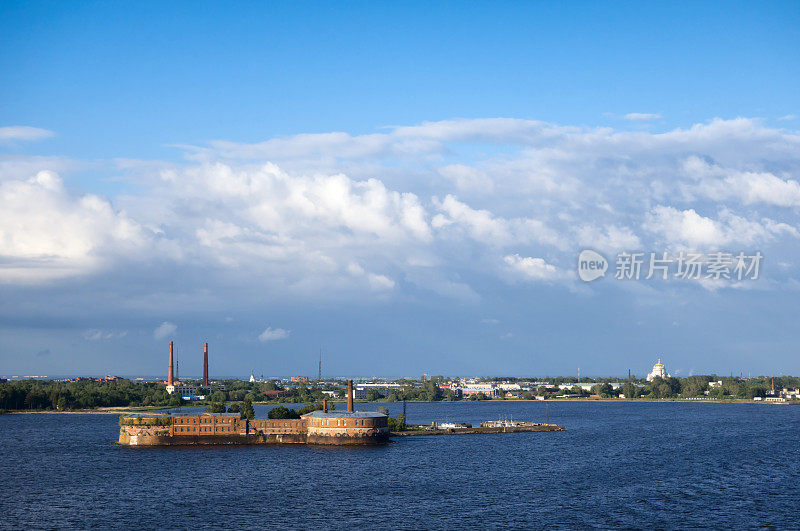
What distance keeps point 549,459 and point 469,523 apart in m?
39.1

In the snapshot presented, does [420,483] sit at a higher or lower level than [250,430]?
lower

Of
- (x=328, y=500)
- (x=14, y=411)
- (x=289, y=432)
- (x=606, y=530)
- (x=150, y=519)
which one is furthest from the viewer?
(x=14, y=411)

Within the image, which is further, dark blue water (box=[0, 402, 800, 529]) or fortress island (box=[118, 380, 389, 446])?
fortress island (box=[118, 380, 389, 446])

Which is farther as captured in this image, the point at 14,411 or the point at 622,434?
the point at 14,411

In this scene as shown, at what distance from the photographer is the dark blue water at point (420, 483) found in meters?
64.0

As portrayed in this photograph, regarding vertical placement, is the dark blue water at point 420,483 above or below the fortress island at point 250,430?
below

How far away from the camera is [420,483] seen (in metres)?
79.9

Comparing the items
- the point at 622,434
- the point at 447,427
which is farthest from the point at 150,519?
the point at 622,434

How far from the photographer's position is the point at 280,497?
2867 inches

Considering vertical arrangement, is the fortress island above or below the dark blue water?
above

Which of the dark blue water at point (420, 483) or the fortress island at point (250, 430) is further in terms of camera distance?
the fortress island at point (250, 430)

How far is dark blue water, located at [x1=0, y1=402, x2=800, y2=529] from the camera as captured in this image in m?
64.0

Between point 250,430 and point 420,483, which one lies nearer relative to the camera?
point 420,483

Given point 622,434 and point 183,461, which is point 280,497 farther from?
point 622,434
